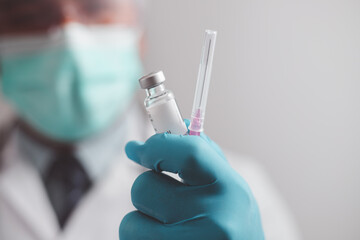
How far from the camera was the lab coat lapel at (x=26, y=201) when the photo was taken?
1171 mm

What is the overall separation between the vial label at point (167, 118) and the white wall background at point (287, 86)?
963 millimetres

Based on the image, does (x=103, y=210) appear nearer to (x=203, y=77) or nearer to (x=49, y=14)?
(x=49, y=14)

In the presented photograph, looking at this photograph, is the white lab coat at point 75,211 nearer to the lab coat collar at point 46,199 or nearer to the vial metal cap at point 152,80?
the lab coat collar at point 46,199

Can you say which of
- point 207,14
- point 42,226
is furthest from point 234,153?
point 42,226

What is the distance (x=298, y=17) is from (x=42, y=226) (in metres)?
1.19

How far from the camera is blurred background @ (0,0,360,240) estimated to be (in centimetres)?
138

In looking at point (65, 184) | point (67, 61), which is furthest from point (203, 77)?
point (65, 184)

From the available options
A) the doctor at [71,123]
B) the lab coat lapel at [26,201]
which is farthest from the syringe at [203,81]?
the lab coat lapel at [26,201]

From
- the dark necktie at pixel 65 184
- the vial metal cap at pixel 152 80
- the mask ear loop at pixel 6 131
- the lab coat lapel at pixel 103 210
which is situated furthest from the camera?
the mask ear loop at pixel 6 131

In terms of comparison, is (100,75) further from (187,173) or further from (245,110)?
(187,173)

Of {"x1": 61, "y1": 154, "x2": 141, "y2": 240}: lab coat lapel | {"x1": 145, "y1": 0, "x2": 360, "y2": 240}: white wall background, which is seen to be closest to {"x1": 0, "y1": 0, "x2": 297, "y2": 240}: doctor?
{"x1": 61, "y1": 154, "x2": 141, "y2": 240}: lab coat lapel

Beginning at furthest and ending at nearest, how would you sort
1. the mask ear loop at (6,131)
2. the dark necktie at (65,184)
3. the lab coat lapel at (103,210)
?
the mask ear loop at (6,131)
the dark necktie at (65,184)
the lab coat lapel at (103,210)

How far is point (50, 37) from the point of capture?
1.16 metres

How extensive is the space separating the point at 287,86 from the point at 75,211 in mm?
926
